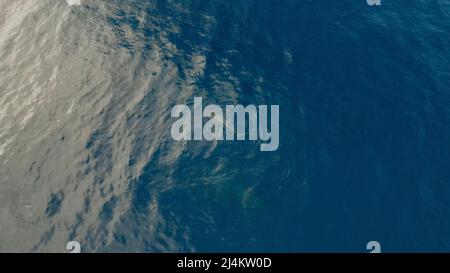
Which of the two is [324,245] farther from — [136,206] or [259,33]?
[259,33]

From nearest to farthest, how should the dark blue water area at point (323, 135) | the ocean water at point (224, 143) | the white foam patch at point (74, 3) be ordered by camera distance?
the dark blue water area at point (323, 135), the ocean water at point (224, 143), the white foam patch at point (74, 3)

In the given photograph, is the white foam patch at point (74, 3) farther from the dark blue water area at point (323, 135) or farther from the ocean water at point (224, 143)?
the dark blue water area at point (323, 135)

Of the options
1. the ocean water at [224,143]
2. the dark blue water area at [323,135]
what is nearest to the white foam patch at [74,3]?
the ocean water at [224,143]

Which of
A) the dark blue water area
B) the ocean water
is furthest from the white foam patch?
the dark blue water area

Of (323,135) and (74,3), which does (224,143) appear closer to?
(323,135)

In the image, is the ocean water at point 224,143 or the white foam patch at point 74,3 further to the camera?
the white foam patch at point 74,3
